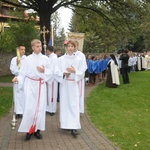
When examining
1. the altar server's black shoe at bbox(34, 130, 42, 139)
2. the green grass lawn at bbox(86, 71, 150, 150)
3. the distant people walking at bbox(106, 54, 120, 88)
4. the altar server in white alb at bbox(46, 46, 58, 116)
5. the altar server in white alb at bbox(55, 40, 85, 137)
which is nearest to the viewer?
the green grass lawn at bbox(86, 71, 150, 150)

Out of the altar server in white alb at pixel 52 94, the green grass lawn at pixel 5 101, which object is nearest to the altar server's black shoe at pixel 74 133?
the altar server in white alb at pixel 52 94

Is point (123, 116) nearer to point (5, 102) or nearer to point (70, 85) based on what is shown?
point (70, 85)

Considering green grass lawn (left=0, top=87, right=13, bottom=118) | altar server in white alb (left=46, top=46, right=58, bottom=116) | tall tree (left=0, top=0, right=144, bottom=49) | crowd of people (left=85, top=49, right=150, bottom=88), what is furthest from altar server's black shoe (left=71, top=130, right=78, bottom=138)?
tall tree (left=0, top=0, right=144, bottom=49)

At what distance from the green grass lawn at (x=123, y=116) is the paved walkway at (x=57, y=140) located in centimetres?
28

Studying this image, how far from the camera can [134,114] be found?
9742mm

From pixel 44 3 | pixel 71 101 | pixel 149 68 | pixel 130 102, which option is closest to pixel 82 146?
pixel 71 101

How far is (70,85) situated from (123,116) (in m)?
2.66

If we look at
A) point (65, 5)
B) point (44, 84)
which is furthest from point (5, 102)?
point (65, 5)

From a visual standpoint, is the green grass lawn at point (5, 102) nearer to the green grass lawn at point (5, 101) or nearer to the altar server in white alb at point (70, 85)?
the green grass lawn at point (5, 101)

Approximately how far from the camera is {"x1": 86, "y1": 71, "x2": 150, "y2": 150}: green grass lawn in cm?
691

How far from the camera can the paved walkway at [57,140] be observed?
6.46m

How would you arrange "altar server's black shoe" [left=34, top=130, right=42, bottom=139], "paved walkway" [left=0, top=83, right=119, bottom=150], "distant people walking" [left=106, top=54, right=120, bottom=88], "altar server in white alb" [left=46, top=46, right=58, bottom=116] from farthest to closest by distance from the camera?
"distant people walking" [left=106, top=54, right=120, bottom=88]
"altar server in white alb" [left=46, top=46, right=58, bottom=116]
"altar server's black shoe" [left=34, top=130, right=42, bottom=139]
"paved walkway" [left=0, top=83, right=119, bottom=150]

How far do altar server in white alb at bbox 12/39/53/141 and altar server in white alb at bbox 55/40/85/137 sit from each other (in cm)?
46

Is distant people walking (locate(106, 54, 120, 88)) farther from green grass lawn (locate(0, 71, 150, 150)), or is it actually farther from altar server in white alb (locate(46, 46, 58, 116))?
altar server in white alb (locate(46, 46, 58, 116))
